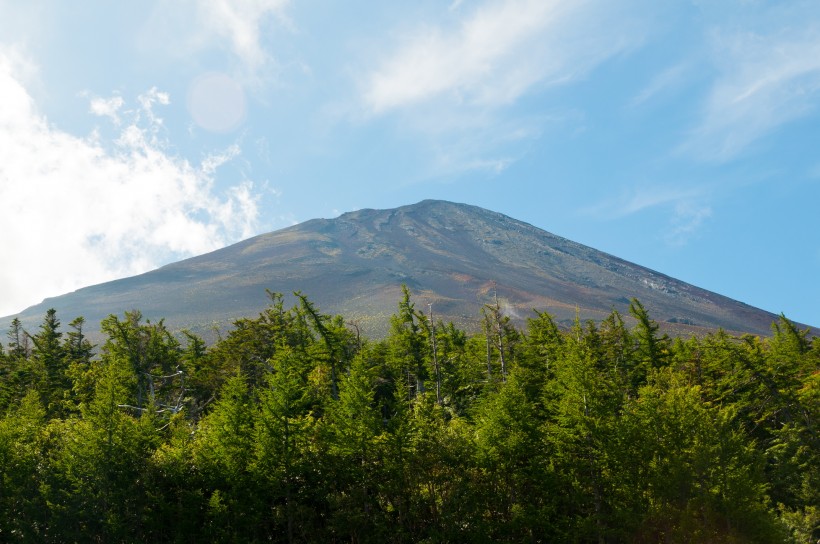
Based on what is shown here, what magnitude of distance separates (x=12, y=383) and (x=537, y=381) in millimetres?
40897

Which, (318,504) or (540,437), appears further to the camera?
(540,437)

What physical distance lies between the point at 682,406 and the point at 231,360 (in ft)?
104

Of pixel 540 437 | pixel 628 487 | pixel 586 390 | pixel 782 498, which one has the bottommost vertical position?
pixel 782 498

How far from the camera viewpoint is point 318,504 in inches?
1184

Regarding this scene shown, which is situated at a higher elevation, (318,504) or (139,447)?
(139,447)

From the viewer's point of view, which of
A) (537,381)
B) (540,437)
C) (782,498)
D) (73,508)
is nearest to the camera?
(73,508)

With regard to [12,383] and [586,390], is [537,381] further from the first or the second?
[12,383]

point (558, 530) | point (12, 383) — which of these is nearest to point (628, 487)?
point (558, 530)

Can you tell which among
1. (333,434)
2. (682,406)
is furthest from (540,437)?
(333,434)

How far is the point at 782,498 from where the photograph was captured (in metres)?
36.8

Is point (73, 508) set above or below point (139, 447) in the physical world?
below

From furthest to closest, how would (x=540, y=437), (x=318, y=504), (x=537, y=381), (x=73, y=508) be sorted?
(x=537, y=381)
(x=540, y=437)
(x=318, y=504)
(x=73, y=508)

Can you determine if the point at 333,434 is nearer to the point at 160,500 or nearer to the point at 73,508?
the point at 160,500

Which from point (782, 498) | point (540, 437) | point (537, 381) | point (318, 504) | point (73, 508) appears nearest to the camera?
point (73, 508)
